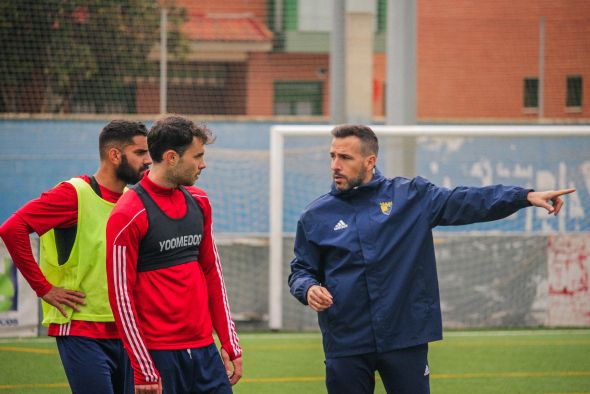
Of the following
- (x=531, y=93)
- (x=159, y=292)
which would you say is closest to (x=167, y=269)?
(x=159, y=292)

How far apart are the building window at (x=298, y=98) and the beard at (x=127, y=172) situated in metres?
16.9

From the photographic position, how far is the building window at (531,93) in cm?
2194

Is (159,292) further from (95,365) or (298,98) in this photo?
(298,98)

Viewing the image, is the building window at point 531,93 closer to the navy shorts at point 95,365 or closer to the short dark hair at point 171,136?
the navy shorts at point 95,365

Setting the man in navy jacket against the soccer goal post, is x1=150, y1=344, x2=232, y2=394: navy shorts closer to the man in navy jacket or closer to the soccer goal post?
the man in navy jacket

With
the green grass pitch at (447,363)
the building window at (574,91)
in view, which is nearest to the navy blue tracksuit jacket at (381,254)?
the green grass pitch at (447,363)

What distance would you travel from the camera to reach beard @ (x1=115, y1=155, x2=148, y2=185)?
17.6ft

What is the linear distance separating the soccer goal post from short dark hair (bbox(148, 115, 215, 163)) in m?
7.47

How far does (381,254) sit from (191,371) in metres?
1.11

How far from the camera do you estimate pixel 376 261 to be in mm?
4949

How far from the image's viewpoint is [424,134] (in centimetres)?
1220

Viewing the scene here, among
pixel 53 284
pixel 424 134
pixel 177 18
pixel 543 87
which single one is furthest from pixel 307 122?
pixel 53 284

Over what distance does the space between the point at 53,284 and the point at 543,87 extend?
55.9 ft

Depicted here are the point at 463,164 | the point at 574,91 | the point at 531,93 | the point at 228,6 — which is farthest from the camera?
the point at 228,6
